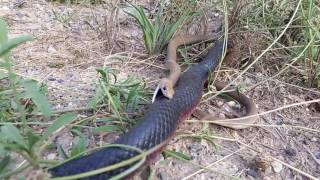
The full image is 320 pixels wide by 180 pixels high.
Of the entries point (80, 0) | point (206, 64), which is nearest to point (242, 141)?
point (206, 64)

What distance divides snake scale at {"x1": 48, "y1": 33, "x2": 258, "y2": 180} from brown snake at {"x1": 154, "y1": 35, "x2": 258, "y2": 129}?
1.3 inches

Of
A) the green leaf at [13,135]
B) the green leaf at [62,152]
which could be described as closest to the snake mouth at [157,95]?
the green leaf at [62,152]

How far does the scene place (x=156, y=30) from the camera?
7.43ft

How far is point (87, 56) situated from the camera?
2234mm

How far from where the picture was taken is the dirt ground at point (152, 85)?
5.26 feet

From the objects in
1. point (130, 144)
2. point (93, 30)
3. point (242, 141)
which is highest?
point (93, 30)

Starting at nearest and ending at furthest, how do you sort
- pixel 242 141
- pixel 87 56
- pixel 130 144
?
pixel 130 144 < pixel 242 141 < pixel 87 56

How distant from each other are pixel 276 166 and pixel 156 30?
99 cm

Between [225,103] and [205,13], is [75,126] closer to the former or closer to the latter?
[225,103]

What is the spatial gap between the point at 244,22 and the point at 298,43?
315 millimetres

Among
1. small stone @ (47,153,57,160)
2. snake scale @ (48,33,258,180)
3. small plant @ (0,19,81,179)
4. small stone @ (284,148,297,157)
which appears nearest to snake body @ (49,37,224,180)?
snake scale @ (48,33,258,180)

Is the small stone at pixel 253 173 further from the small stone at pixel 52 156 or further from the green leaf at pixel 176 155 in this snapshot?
the small stone at pixel 52 156

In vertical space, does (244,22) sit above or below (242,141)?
above

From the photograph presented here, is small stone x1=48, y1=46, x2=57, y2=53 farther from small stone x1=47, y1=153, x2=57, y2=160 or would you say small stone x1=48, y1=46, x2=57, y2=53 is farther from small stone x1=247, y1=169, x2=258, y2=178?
small stone x1=247, y1=169, x2=258, y2=178
